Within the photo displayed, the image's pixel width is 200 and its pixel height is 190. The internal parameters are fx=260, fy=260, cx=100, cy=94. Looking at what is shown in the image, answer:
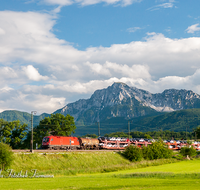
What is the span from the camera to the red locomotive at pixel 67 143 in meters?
83.5

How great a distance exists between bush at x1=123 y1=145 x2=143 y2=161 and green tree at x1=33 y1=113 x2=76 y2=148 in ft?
107

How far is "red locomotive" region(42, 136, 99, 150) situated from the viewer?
274 feet

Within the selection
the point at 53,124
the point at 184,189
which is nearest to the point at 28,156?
the point at 184,189

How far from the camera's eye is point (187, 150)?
4053 inches

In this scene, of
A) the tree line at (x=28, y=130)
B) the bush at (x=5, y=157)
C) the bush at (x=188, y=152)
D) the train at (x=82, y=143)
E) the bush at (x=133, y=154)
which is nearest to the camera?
the bush at (x=5, y=157)

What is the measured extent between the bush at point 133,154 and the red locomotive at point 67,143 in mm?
14681

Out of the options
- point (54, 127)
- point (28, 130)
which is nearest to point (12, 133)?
point (28, 130)

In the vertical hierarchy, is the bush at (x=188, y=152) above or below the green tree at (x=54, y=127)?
below

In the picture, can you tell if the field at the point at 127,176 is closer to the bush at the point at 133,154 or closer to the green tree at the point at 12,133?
the bush at the point at 133,154

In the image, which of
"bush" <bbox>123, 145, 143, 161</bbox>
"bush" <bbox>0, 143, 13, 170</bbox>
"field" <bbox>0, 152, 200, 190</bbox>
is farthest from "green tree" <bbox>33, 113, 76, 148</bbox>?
"bush" <bbox>0, 143, 13, 170</bbox>

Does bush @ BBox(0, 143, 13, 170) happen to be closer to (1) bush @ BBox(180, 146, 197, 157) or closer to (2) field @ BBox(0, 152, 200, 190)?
(2) field @ BBox(0, 152, 200, 190)

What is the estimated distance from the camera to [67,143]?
88.8 m

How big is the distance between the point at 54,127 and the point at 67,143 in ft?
80.3

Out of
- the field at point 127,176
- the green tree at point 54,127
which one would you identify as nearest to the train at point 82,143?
the field at point 127,176
